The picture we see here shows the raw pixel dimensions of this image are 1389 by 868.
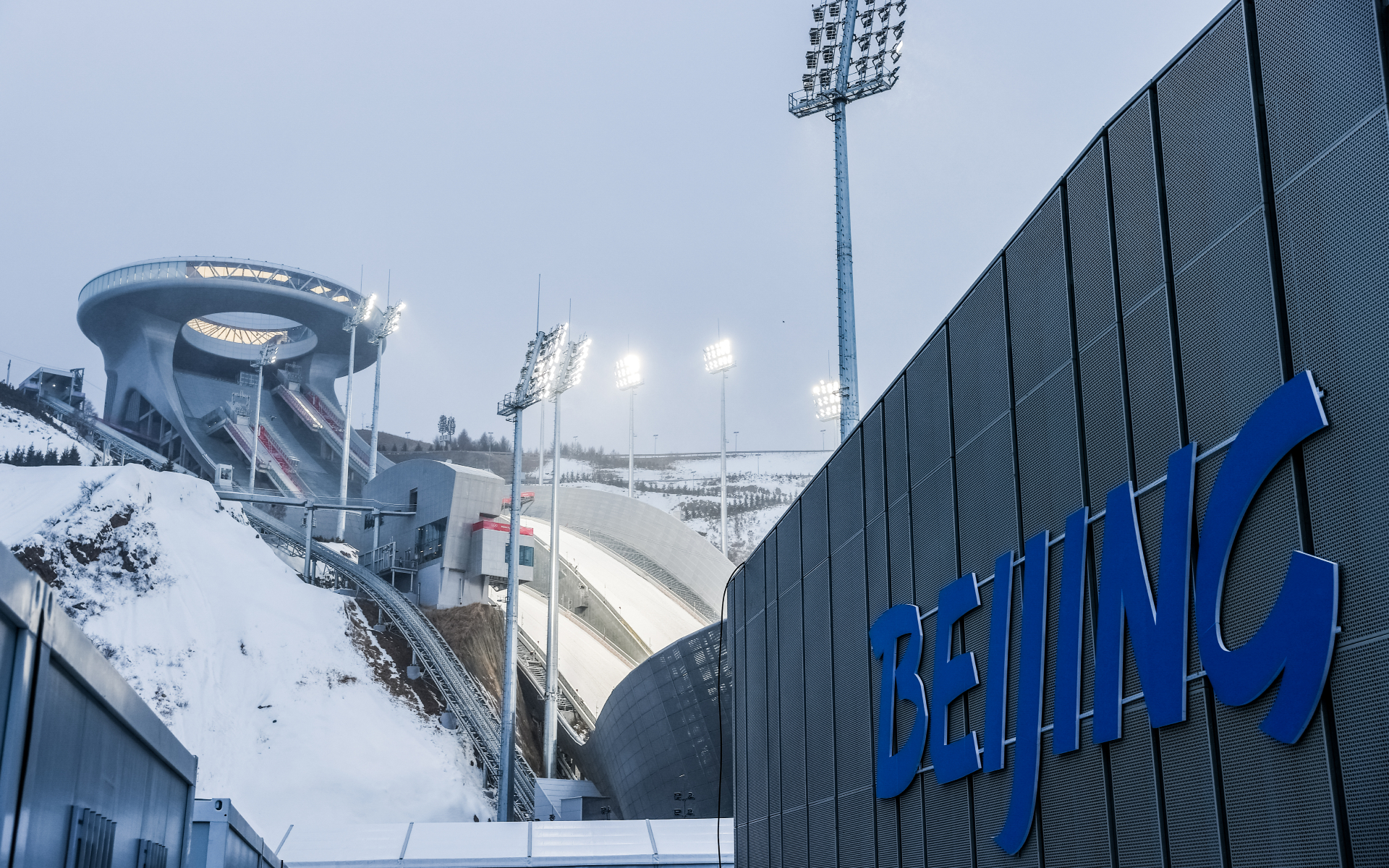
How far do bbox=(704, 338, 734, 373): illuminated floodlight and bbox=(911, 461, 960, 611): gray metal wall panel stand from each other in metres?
64.0

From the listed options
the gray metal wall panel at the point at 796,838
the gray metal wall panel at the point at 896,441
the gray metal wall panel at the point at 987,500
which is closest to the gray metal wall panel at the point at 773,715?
the gray metal wall panel at the point at 796,838

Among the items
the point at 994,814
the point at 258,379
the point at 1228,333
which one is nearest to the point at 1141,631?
the point at 1228,333

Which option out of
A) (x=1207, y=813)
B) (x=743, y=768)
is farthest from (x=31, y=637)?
(x=743, y=768)

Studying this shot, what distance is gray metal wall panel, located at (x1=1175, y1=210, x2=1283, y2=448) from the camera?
7949mm

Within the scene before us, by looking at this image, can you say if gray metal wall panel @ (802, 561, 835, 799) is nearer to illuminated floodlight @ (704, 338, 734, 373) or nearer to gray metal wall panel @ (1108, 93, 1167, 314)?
gray metal wall panel @ (1108, 93, 1167, 314)

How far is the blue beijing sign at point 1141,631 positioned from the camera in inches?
291

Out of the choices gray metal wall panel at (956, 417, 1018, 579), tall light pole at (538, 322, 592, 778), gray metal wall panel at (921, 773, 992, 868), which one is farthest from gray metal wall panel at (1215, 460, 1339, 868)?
tall light pole at (538, 322, 592, 778)

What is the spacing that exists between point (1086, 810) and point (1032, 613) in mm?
1845

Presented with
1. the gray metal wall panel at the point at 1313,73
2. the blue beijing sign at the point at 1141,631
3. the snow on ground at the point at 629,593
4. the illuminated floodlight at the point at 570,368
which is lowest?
the blue beijing sign at the point at 1141,631

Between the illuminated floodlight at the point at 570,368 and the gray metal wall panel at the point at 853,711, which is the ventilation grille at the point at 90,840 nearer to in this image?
the gray metal wall panel at the point at 853,711

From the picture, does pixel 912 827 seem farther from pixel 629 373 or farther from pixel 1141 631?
pixel 629 373

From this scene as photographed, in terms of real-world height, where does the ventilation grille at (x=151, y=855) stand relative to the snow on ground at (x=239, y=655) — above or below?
below

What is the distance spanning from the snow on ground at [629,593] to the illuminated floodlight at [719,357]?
13.9m

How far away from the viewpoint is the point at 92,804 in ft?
21.6
